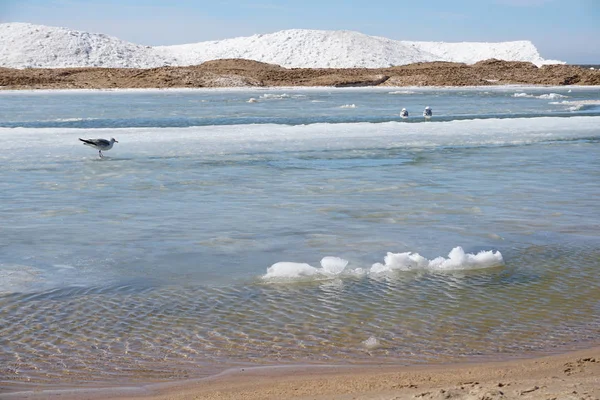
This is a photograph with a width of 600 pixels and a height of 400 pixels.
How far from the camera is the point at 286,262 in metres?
5.87

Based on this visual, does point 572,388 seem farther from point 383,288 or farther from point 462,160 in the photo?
point 462,160

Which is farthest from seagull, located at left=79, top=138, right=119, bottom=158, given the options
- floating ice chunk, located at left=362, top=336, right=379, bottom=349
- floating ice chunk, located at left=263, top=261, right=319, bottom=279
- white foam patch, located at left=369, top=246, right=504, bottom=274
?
floating ice chunk, located at left=362, top=336, right=379, bottom=349

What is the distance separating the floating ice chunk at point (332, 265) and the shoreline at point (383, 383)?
1798 millimetres

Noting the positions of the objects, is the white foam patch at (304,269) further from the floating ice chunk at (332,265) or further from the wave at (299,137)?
the wave at (299,137)

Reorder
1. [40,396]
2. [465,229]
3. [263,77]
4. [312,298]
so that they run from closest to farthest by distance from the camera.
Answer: [40,396]
[312,298]
[465,229]
[263,77]

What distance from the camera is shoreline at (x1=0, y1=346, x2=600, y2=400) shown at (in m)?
3.44

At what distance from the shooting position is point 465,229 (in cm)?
735

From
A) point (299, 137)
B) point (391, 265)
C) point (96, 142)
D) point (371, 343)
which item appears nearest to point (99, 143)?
point (96, 142)

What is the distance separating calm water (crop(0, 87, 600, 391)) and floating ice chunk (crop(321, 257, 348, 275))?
1 centimetres

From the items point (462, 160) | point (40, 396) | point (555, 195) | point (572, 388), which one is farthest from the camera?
point (462, 160)

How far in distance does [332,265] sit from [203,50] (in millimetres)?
113214

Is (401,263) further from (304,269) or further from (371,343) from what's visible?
(371,343)

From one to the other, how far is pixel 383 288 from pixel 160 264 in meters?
1.83

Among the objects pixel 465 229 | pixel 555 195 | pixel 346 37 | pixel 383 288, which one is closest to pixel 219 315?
pixel 383 288
